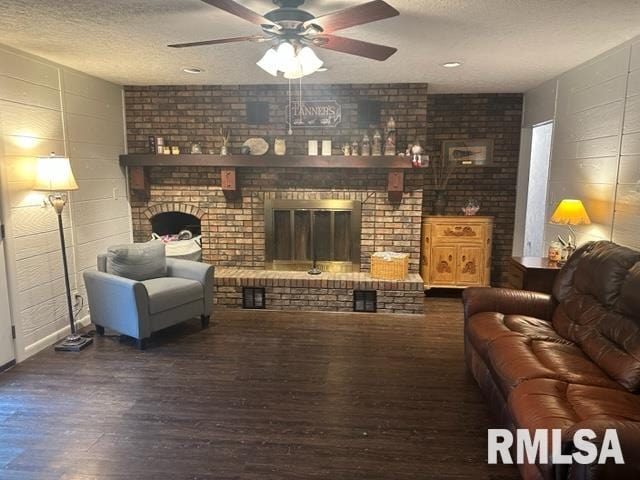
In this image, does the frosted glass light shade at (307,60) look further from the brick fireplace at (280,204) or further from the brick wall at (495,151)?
the brick wall at (495,151)

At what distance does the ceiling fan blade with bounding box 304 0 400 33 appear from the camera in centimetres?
187

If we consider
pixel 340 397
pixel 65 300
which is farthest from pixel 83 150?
pixel 340 397

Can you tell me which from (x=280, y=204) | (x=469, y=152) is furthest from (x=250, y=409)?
(x=469, y=152)

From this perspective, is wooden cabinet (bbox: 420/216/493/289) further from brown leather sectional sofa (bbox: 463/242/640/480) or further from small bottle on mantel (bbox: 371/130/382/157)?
brown leather sectional sofa (bbox: 463/242/640/480)

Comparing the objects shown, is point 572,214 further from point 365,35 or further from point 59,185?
point 59,185

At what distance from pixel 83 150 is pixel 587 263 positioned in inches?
169

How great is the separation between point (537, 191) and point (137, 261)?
4493 millimetres

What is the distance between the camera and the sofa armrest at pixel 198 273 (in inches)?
163

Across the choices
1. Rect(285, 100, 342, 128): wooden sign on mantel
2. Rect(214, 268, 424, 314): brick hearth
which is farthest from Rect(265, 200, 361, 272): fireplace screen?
Rect(285, 100, 342, 128): wooden sign on mantel

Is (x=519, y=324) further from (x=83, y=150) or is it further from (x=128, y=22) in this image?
(x=83, y=150)

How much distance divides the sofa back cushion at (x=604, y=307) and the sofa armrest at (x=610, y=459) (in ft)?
2.37

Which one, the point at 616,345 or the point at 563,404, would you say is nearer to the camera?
the point at 563,404

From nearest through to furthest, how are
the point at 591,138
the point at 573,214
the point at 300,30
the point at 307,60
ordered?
1. the point at 300,30
2. the point at 307,60
3. the point at 573,214
4. the point at 591,138

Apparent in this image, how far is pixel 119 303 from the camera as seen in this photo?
3.66m
